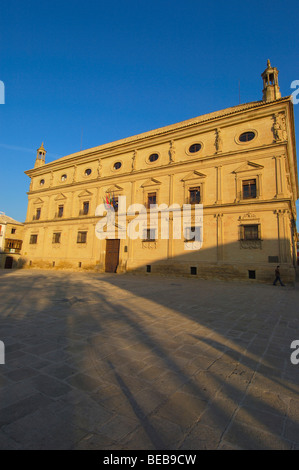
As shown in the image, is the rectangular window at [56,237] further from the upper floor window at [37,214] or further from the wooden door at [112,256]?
the wooden door at [112,256]

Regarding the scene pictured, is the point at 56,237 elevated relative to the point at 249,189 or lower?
lower

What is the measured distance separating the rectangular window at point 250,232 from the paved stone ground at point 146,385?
12.2 meters

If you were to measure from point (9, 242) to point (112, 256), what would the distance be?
23335mm

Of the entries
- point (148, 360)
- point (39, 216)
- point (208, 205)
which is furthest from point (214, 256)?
point (39, 216)

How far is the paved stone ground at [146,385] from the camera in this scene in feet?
5.42

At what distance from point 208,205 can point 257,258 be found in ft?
17.9

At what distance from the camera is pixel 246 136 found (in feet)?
57.7

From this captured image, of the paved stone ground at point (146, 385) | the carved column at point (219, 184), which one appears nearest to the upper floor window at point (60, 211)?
the carved column at point (219, 184)

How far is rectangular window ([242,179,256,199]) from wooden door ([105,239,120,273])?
12.3m

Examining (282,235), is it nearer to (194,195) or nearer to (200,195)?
(200,195)

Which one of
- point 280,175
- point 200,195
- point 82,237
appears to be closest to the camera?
point 280,175

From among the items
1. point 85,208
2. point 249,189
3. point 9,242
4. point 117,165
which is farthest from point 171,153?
point 9,242

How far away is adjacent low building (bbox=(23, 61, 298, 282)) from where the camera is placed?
15766 mm

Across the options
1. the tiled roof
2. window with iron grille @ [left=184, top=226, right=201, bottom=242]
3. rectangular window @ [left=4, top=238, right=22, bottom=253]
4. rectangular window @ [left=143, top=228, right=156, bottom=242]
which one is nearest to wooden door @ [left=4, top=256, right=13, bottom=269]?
rectangular window @ [left=4, top=238, right=22, bottom=253]
